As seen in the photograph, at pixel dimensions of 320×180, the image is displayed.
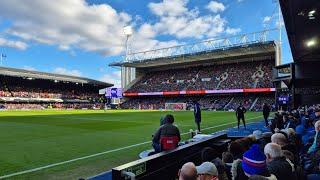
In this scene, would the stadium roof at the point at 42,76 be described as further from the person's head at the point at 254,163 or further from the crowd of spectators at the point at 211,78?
the person's head at the point at 254,163

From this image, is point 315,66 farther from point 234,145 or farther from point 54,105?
point 54,105

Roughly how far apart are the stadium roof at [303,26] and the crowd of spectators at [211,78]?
5195 cm

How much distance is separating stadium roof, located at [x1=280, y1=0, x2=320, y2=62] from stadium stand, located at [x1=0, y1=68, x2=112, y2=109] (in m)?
69.9

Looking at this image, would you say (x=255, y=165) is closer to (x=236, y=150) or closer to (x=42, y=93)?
(x=236, y=150)

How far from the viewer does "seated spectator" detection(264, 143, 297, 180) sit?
4285 millimetres

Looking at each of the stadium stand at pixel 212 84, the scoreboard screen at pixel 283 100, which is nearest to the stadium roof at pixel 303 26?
the scoreboard screen at pixel 283 100

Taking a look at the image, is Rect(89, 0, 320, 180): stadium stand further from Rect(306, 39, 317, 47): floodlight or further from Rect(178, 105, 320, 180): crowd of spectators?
Rect(306, 39, 317, 47): floodlight

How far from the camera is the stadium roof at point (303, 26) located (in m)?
8.12

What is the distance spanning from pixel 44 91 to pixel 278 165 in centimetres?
8901

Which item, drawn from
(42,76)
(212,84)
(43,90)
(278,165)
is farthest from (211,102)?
(278,165)

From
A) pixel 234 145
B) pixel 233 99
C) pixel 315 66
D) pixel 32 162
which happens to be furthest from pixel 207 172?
pixel 233 99

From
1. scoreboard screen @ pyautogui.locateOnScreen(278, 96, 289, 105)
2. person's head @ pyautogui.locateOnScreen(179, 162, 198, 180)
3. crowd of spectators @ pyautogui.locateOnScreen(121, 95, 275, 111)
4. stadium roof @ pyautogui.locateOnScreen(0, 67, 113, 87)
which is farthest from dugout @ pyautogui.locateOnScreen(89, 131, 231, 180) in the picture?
stadium roof @ pyautogui.locateOnScreen(0, 67, 113, 87)

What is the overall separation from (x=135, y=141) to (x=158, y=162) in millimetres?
9517

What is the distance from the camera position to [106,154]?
11.7 meters
